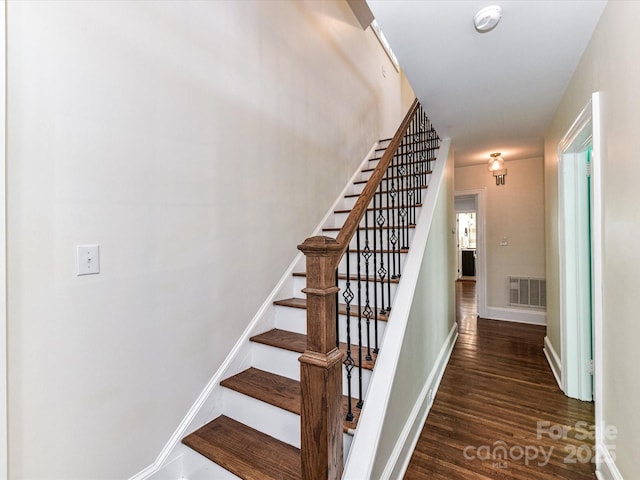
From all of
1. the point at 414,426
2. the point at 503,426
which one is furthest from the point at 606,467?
the point at 414,426

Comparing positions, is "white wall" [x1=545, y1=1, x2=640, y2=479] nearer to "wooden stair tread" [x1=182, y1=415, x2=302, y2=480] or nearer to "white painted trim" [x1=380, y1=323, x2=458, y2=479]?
"white painted trim" [x1=380, y1=323, x2=458, y2=479]

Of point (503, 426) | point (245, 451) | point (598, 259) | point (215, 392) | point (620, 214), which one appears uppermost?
point (620, 214)

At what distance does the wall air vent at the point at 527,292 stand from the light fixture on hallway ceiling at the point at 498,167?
4.96ft

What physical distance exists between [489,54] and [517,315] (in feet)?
13.1

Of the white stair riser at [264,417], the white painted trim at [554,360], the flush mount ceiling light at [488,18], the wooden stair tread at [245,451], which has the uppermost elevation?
the flush mount ceiling light at [488,18]

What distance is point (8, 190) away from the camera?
3.71 feet

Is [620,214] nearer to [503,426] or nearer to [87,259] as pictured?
[503,426]

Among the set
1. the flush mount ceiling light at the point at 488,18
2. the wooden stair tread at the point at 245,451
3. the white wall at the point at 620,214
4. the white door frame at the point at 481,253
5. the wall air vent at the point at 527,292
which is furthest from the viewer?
the white door frame at the point at 481,253

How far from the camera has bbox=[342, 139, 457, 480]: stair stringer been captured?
52.9 inches

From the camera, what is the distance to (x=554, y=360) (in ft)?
9.77

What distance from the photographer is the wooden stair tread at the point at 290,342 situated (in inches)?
71.7

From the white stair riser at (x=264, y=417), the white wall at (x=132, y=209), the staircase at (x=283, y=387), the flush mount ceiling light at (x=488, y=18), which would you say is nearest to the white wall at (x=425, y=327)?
the staircase at (x=283, y=387)

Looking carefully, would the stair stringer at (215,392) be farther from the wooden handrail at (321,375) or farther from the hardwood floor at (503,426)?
the hardwood floor at (503,426)

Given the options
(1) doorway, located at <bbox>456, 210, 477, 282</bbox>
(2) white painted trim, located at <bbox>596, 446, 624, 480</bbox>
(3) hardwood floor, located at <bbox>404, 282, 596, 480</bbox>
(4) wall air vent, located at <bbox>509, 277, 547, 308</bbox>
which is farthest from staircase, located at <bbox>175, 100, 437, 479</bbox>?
(1) doorway, located at <bbox>456, 210, 477, 282</bbox>
